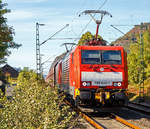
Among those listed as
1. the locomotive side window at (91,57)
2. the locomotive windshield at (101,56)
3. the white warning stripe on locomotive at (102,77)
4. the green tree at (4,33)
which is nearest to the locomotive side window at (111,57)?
the locomotive windshield at (101,56)

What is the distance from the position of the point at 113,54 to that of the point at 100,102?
2307mm

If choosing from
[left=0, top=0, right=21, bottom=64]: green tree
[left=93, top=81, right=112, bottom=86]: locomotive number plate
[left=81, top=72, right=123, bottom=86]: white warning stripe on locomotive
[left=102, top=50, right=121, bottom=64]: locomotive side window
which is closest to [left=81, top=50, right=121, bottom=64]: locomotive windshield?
[left=102, top=50, right=121, bottom=64]: locomotive side window

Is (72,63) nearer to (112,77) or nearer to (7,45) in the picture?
(112,77)

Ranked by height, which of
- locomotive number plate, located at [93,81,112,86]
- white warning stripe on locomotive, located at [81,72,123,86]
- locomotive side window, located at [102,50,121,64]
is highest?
locomotive side window, located at [102,50,121,64]

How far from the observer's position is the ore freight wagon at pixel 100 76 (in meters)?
13.3

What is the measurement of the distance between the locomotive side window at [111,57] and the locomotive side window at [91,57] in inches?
10.0

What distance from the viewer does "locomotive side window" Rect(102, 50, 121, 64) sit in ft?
45.5


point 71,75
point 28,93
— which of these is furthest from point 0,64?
point 28,93

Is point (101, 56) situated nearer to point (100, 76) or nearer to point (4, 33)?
point (100, 76)

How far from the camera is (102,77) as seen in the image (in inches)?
532

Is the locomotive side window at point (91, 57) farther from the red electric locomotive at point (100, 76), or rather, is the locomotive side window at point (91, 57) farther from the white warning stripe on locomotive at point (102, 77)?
the white warning stripe on locomotive at point (102, 77)

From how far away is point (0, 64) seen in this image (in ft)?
101

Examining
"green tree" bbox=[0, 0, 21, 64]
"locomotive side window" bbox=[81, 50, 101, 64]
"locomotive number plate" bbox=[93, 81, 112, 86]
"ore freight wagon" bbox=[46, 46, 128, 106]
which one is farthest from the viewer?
"green tree" bbox=[0, 0, 21, 64]

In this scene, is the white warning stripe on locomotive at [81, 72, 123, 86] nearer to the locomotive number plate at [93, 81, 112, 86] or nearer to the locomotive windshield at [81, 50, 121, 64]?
the locomotive number plate at [93, 81, 112, 86]
